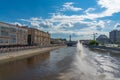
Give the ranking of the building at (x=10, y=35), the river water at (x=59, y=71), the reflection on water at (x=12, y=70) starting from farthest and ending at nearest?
the building at (x=10, y=35) → the reflection on water at (x=12, y=70) → the river water at (x=59, y=71)

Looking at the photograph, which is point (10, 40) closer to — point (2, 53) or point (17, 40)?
point (17, 40)

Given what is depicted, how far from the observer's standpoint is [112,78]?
29.0 metres

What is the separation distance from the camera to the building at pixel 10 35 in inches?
2908

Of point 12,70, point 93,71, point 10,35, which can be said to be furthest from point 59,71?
point 10,35

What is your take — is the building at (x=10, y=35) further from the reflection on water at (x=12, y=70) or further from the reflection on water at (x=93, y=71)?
the reflection on water at (x=93, y=71)

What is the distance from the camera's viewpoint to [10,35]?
3216 inches

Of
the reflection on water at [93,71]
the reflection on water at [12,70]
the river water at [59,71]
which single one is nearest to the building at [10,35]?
the river water at [59,71]

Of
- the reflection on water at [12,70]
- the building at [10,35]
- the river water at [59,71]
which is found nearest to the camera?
the river water at [59,71]

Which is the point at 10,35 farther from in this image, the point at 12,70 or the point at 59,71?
the point at 59,71

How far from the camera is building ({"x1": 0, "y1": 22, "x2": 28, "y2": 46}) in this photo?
242ft

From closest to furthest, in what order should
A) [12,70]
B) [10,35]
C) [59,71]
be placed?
[59,71]
[12,70]
[10,35]

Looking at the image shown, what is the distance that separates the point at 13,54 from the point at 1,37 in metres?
20.1

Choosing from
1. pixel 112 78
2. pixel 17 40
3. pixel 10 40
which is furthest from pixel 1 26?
pixel 112 78

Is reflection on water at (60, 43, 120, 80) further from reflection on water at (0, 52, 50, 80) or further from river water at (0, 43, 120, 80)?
reflection on water at (0, 52, 50, 80)
